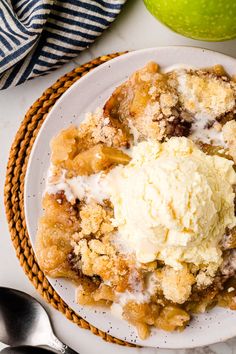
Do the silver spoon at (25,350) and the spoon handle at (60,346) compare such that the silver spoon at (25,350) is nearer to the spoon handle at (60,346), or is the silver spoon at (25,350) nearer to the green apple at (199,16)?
the spoon handle at (60,346)

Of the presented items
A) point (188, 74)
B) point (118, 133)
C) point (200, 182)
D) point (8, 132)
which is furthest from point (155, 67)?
point (8, 132)

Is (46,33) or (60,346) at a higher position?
(46,33)

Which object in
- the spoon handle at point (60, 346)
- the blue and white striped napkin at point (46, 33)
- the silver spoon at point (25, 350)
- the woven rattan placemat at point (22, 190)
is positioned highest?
the blue and white striped napkin at point (46, 33)

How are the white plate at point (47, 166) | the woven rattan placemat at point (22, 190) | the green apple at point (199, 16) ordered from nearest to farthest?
the green apple at point (199, 16), the white plate at point (47, 166), the woven rattan placemat at point (22, 190)

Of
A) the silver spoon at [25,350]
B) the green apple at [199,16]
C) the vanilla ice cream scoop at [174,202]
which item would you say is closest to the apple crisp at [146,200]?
the vanilla ice cream scoop at [174,202]

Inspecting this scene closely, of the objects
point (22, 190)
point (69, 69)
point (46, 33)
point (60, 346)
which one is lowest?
point (60, 346)

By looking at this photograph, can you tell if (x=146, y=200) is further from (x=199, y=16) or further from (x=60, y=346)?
(x=60, y=346)

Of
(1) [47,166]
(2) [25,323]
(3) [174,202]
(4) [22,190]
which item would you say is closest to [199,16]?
(3) [174,202]
